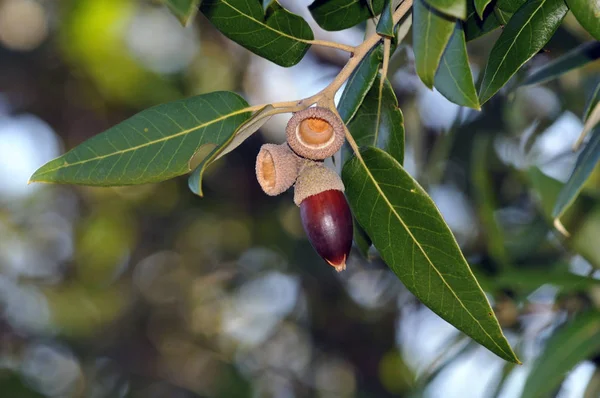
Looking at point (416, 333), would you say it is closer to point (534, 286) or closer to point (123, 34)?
point (534, 286)

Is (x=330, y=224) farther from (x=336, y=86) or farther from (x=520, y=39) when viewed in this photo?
(x=520, y=39)

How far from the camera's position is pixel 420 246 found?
2.80 ft

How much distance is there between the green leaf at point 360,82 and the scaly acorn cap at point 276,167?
0.32 ft

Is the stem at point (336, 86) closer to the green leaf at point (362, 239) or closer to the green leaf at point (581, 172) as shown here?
the green leaf at point (362, 239)

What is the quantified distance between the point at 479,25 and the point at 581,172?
25cm

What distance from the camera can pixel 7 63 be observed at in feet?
11.0

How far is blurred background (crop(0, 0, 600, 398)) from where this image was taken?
8.89 ft

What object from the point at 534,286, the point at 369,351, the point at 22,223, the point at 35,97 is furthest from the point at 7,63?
the point at 534,286

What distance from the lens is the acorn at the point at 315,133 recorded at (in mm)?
826

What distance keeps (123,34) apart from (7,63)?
592 millimetres

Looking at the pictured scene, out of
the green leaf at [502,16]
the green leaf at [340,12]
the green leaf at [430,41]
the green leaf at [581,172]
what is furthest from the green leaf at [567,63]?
the green leaf at [430,41]

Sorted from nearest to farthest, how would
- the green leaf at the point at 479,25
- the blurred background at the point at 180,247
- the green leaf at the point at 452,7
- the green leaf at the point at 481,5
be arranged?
1. the green leaf at the point at 452,7
2. the green leaf at the point at 481,5
3. the green leaf at the point at 479,25
4. the blurred background at the point at 180,247

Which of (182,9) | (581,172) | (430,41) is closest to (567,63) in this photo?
(581,172)

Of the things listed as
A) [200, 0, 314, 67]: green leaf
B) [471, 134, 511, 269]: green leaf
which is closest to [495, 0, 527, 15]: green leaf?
[200, 0, 314, 67]: green leaf
